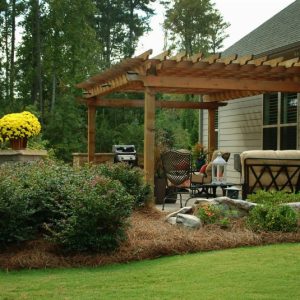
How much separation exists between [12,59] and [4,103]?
2.16m

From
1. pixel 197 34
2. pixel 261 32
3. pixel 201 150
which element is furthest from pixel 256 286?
pixel 197 34

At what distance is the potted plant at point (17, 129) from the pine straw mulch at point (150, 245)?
12.1 feet

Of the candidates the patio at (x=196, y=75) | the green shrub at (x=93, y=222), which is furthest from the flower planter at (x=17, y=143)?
the green shrub at (x=93, y=222)

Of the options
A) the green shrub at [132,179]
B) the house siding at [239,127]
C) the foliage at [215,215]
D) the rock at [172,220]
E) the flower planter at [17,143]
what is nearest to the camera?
the foliage at [215,215]

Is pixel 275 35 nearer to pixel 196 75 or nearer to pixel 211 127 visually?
pixel 211 127

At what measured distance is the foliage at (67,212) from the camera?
17.5ft

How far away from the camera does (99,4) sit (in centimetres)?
2827

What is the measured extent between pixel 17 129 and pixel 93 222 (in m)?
4.44

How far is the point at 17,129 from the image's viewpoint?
9266mm

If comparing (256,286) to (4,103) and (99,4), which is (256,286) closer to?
(4,103)

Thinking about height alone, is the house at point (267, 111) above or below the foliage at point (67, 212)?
above

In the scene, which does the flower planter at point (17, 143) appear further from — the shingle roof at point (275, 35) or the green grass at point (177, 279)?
the shingle roof at point (275, 35)

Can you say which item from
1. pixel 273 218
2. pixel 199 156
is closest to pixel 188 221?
pixel 273 218

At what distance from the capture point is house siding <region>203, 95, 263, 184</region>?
42.0ft
